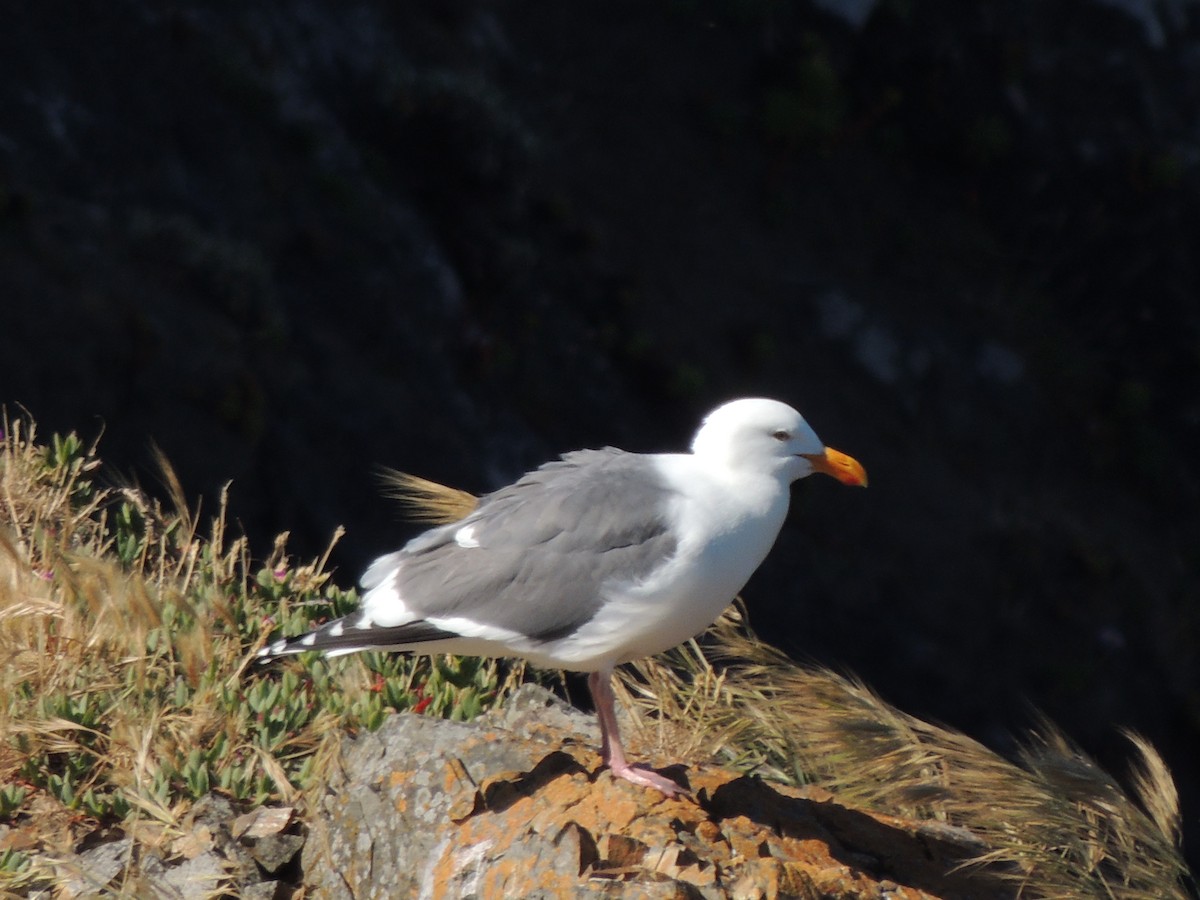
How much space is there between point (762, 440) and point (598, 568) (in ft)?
2.29

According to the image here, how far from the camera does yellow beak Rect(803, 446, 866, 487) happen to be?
441 centimetres

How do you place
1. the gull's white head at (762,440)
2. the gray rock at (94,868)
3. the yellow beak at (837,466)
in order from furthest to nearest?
the yellow beak at (837,466) → the gull's white head at (762,440) → the gray rock at (94,868)

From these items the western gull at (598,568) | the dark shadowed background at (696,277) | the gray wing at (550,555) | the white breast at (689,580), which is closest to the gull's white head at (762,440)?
the western gull at (598,568)

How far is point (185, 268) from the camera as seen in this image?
1490 cm

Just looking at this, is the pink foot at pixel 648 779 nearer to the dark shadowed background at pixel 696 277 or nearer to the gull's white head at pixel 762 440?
the gull's white head at pixel 762 440

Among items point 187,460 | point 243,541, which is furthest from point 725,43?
point 243,541

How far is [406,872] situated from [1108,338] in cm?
2091

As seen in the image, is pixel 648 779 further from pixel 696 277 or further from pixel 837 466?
pixel 696 277

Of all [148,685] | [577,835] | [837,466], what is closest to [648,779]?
[577,835]

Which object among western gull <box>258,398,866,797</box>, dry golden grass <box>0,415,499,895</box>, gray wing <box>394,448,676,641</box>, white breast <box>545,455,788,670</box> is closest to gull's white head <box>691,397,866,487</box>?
western gull <box>258,398,866,797</box>

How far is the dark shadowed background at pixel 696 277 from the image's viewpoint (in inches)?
581

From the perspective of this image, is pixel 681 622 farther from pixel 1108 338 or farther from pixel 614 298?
pixel 1108 338

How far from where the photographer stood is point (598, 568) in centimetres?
397

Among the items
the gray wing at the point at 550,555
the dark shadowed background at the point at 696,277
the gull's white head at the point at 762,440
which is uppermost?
the gull's white head at the point at 762,440
